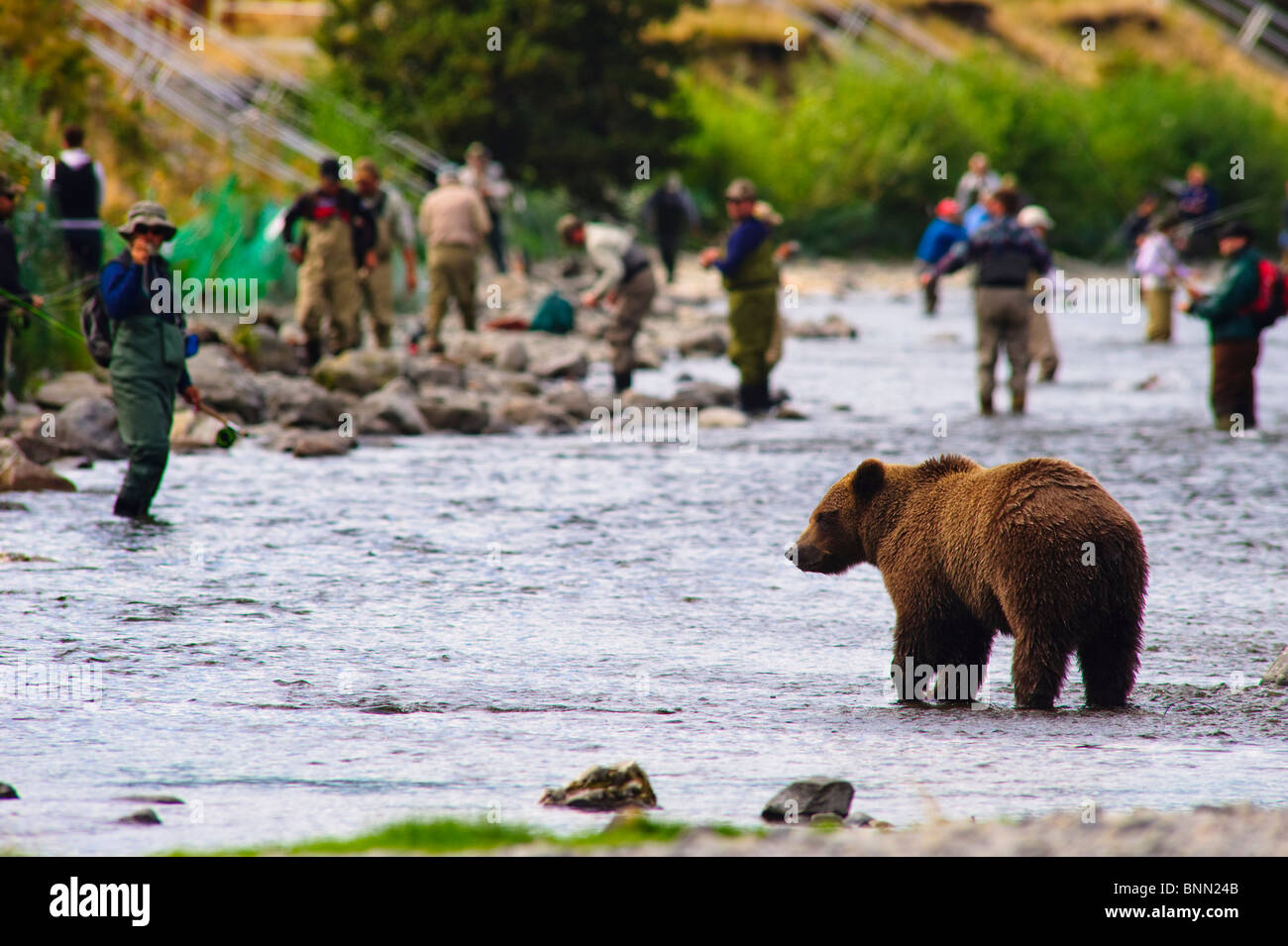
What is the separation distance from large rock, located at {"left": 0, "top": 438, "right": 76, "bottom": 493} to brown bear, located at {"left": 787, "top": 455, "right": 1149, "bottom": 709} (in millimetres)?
6839

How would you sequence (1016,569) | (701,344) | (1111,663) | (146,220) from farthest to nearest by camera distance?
(701,344) < (146,220) < (1111,663) < (1016,569)

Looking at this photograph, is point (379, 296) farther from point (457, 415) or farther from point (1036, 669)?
point (1036, 669)

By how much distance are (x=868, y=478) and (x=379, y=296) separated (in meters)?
13.6

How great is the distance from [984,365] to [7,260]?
28.3 feet

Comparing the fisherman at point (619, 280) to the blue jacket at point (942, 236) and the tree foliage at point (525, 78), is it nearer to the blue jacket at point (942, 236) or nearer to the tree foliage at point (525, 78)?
the blue jacket at point (942, 236)

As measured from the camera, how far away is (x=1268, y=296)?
1577 cm

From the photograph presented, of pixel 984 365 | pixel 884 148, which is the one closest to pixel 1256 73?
pixel 884 148

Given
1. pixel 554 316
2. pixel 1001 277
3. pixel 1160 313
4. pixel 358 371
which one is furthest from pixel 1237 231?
pixel 1160 313

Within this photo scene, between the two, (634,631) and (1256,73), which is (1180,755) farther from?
(1256,73)

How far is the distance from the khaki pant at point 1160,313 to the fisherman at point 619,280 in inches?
415

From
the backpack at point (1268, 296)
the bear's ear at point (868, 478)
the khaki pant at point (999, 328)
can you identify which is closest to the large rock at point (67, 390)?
the khaki pant at point (999, 328)

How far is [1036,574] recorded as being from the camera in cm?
676

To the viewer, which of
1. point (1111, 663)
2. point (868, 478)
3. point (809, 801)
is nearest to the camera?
point (809, 801)

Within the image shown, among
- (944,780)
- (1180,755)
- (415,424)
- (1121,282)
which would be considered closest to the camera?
(944,780)
